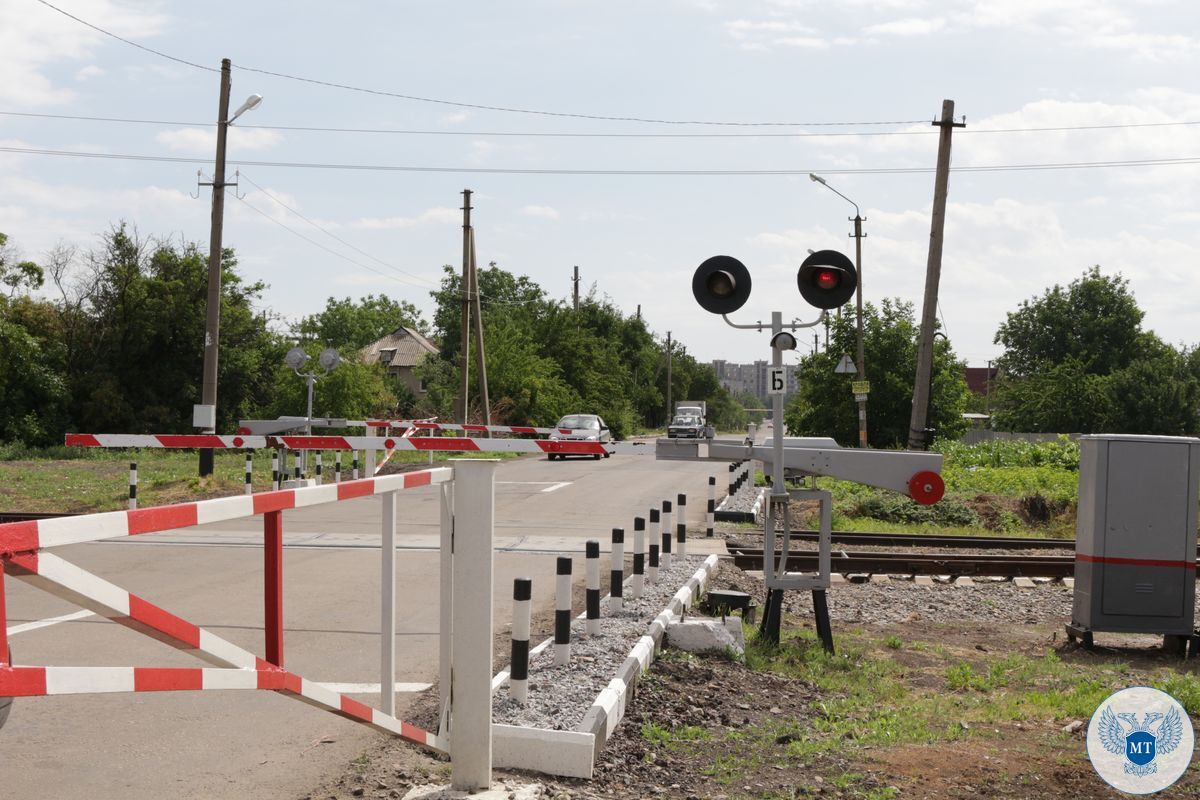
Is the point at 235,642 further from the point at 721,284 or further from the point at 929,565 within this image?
the point at 929,565

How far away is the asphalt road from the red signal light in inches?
152

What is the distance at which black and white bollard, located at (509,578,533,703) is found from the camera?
6184mm

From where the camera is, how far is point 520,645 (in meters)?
6.18

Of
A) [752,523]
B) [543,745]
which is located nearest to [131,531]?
[543,745]

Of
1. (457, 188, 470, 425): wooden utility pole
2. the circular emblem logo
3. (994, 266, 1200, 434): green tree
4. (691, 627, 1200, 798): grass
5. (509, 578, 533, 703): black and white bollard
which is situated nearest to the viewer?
the circular emblem logo

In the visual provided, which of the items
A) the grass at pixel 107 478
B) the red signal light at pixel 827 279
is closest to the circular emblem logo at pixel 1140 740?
the red signal light at pixel 827 279

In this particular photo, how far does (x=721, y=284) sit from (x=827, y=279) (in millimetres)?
854

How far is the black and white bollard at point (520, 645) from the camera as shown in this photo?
6184mm

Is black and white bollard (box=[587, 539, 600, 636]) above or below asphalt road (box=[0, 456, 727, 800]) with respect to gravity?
above

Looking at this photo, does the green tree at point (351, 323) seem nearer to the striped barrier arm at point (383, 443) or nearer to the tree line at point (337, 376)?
the tree line at point (337, 376)

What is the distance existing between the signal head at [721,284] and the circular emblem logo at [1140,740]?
404 centimetres

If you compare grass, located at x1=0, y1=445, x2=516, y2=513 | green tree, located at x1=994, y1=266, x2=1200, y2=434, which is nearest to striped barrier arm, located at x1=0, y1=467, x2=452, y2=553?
grass, located at x1=0, y1=445, x2=516, y2=513

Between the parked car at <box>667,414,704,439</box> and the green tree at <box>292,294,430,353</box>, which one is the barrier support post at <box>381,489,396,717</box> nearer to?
the parked car at <box>667,414,704,439</box>

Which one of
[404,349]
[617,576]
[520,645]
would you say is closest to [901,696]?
[617,576]
